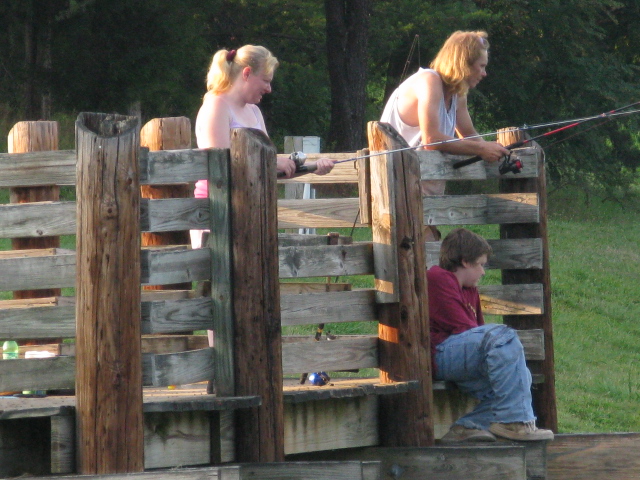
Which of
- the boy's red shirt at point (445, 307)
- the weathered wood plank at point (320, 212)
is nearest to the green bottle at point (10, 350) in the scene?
the weathered wood plank at point (320, 212)

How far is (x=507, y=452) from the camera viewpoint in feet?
17.4

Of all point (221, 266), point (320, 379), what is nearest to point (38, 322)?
point (221, 266)

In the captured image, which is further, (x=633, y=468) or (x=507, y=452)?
(x=633, y=468)

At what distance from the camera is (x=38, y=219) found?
17.1 feet

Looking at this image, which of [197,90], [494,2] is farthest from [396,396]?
[494,2]

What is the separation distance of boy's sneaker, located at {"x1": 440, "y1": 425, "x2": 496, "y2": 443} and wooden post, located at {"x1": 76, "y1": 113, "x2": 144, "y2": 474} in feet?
5.55

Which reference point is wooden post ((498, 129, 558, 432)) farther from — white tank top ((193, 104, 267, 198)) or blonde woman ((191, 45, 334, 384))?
white tank top ((193, 104, 267, 198))

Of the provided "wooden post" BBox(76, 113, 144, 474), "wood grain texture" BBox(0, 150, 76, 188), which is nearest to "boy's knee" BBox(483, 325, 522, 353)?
"wooden post" BBox(76, 113, 144, 474)

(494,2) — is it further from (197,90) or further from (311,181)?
(311,181)

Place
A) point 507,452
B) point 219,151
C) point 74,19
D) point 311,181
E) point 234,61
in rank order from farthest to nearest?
point 74,19 → point 311,181 → point 234,61 → point 507,452 → point 219,151

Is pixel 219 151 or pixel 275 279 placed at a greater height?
pixel 219 151

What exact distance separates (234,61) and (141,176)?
1168 millimetres

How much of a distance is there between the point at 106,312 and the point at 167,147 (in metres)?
2.86

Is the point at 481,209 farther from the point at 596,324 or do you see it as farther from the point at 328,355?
the point at 596,324
